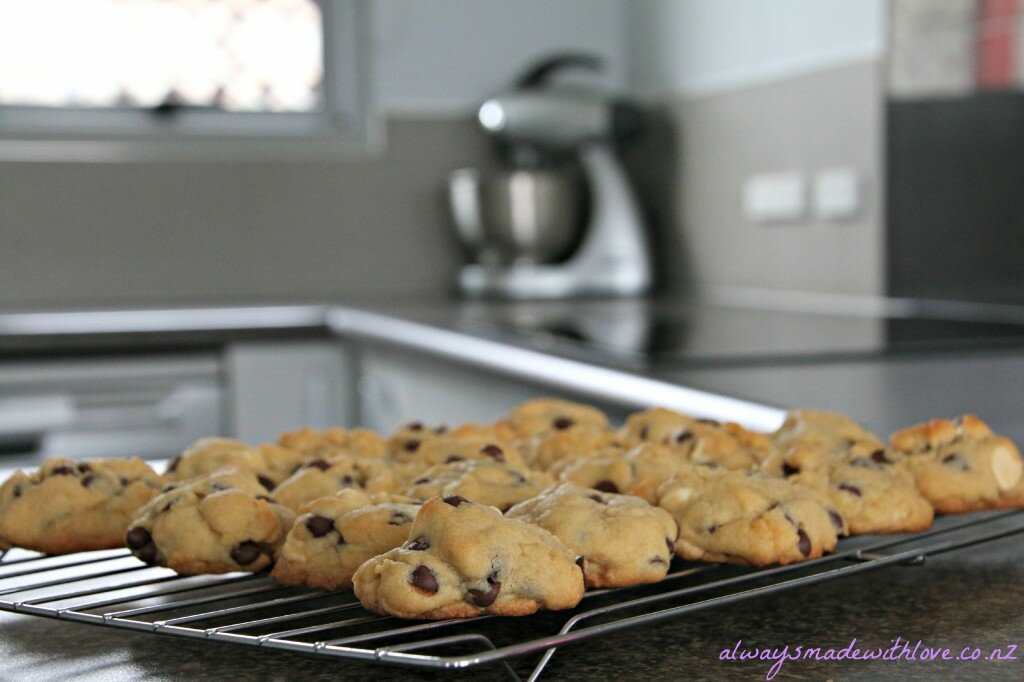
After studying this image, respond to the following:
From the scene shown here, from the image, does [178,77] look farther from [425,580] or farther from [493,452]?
[425,580]

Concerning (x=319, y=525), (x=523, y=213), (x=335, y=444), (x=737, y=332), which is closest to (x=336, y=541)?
(x=319, y=525)

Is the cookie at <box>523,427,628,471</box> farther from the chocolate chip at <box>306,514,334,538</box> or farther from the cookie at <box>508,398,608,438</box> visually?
the chocolate chip at <box>306,514,334,538</box>

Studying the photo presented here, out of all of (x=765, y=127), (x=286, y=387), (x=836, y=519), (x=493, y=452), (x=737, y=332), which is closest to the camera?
(x=836, y=519)

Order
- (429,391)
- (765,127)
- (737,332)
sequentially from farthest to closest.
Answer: (765,127)
(429,391)
(737,332)

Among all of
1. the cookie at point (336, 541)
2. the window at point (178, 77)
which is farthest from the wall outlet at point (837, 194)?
the cookie at point (336, 541)

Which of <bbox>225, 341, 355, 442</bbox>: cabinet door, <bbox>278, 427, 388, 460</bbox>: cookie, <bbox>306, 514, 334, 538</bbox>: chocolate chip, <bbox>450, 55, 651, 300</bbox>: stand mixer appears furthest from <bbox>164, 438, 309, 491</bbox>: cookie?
<bbox>450, 55, 651, 300</bbox>: stand mixer

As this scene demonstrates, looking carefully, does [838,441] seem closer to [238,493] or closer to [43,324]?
[238,493]
